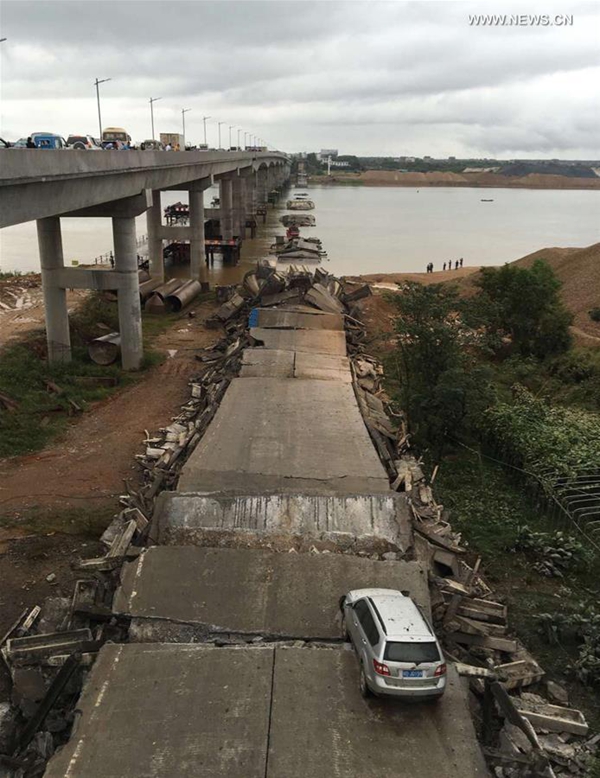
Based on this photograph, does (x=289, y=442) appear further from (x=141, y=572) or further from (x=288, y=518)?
(x=141, y=572)

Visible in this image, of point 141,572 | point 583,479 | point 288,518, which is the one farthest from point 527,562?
point 141,572

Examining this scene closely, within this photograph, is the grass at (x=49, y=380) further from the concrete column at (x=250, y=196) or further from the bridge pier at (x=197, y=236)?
the concrete column at (x=250, y=196)

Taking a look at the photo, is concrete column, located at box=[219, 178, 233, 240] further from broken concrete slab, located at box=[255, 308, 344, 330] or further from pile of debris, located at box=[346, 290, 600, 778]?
pile of debris, located at box=[346, 290, 600, 778]

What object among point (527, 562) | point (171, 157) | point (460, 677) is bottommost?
point (527, 562)

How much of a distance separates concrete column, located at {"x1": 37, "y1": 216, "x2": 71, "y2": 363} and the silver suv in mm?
20939

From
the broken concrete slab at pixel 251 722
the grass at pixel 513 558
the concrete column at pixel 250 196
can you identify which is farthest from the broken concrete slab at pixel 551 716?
the concrete column at pixel 250 196

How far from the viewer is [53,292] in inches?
1017

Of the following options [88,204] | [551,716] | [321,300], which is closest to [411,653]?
[551,716]

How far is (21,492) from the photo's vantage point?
16547 mm

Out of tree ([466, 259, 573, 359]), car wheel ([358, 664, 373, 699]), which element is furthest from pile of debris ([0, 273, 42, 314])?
car wheel ([358, 664, 373, 699])

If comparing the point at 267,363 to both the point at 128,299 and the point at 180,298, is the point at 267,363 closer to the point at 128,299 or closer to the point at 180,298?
the point at 128,299

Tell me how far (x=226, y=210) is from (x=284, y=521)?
5743 centimetres

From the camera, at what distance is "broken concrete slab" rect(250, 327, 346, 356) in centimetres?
2448

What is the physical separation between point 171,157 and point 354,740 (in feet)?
106
